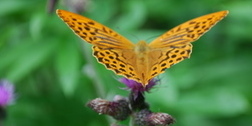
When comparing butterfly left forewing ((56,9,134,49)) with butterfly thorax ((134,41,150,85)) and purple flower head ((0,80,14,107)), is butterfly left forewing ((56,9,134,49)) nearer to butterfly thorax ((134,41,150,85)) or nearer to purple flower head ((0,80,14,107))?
butterfly thorax ((134,41,150,85))

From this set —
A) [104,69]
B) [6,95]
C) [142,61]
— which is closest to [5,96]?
[6,95]

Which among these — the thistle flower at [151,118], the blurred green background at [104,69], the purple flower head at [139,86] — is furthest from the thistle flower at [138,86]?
the blurred green background at [104,69]

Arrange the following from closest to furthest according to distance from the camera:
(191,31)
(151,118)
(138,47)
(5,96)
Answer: (151,118) < (191,31) < (138,47) < (5,96)

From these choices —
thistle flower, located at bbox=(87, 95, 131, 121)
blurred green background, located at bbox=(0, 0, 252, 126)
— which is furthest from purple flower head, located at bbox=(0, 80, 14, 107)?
thistle flower, located at bbox=(87, 95, 131, 121)

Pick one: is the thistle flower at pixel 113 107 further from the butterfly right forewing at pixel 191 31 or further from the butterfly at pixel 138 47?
the butterfly right forewing at pixel 191 31

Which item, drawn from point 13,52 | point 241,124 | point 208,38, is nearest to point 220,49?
point 208,38

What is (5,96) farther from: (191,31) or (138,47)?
(191,31)

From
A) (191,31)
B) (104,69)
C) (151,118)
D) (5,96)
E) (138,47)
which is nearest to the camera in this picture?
(151,118)
